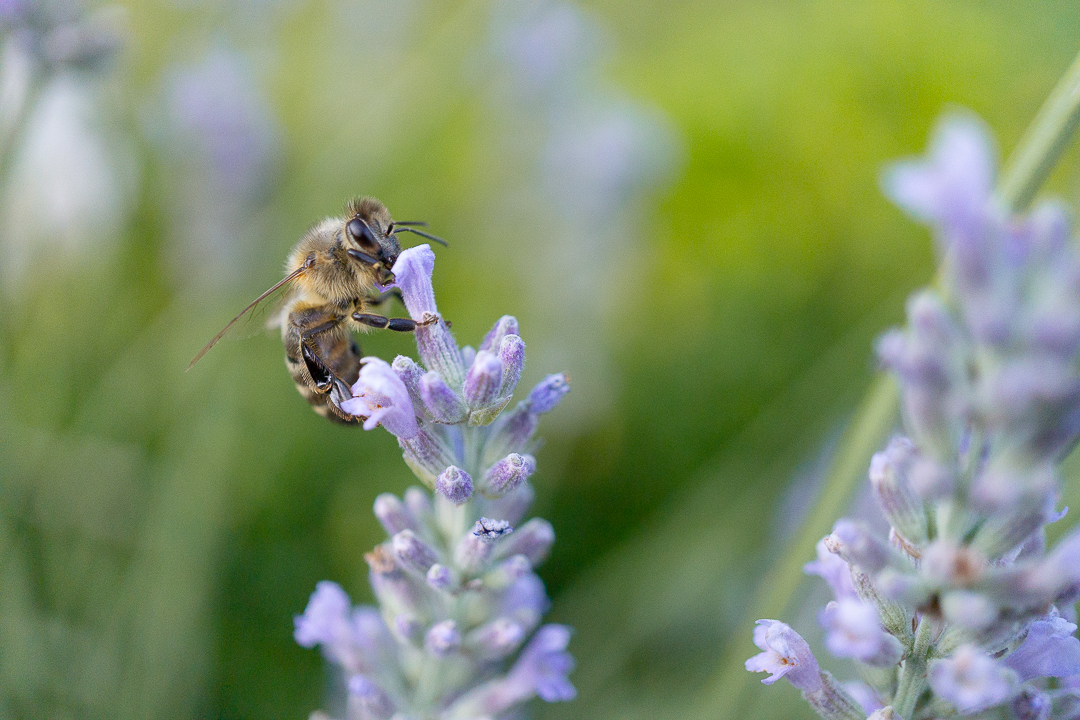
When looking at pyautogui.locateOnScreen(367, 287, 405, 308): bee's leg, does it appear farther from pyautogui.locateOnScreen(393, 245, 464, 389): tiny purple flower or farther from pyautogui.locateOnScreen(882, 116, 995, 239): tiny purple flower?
pyautogui.locateOnScreen(882, 116, 995, 239): tiny purple flower

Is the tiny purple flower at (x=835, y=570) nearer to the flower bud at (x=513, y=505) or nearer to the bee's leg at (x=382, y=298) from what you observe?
the flower bud at (x=513, y=505)

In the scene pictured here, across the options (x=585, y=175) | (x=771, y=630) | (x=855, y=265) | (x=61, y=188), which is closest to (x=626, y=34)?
(x=585, y=175)

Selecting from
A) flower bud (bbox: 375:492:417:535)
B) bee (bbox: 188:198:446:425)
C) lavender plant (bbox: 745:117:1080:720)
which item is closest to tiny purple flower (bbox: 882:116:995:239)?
lavender plant (bbox: 745:117:1080:720)

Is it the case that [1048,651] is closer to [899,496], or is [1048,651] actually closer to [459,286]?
[899,496]

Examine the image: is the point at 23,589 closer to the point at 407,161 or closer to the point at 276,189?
the point at 276,189

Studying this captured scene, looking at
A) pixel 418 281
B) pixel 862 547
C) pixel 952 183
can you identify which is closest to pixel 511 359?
pixel 418 281

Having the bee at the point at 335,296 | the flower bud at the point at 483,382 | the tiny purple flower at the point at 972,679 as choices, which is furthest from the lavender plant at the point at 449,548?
the tiny purple flower at the point at 972,679
